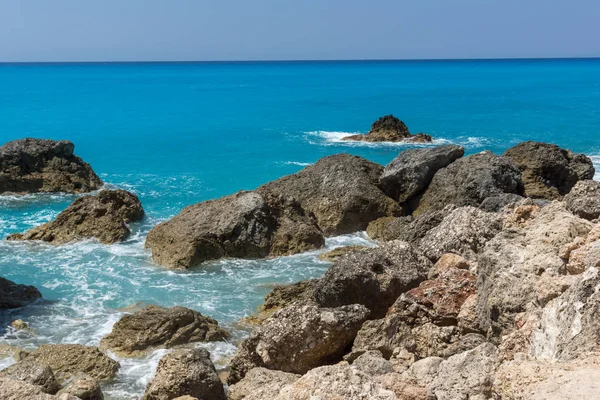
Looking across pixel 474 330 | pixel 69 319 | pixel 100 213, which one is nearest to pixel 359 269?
pixel 474 330

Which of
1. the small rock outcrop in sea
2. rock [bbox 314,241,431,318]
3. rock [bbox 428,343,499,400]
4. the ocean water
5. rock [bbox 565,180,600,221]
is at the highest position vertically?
rock [bbox 565,180,600,221]

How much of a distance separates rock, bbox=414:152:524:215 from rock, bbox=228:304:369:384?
9386 millimetres

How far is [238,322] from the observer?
44.4 ft

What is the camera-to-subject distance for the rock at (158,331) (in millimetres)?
11812

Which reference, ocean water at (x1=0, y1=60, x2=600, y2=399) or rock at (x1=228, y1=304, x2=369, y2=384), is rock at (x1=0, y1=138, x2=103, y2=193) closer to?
ocean water at (x1=0, y1=60, x2=600, y2=399)

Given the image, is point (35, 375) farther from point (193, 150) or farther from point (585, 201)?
point (193, 150)

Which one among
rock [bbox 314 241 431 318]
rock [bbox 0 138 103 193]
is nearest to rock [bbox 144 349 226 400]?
rock [bbox 314 241 431 318]

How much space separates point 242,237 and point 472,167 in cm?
719

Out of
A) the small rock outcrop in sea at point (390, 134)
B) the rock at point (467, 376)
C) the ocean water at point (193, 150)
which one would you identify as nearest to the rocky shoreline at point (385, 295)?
the rock at point (467, 376)

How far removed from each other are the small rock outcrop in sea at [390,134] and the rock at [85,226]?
2517 centimetres

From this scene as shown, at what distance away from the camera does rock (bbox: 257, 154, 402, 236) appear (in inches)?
765

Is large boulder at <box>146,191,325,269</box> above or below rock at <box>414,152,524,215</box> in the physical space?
below

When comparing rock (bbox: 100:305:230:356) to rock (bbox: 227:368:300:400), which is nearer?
rock (bbox: 227:368:300:400)

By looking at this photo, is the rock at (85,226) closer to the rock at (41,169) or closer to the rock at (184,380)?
the rock at (41,169)
